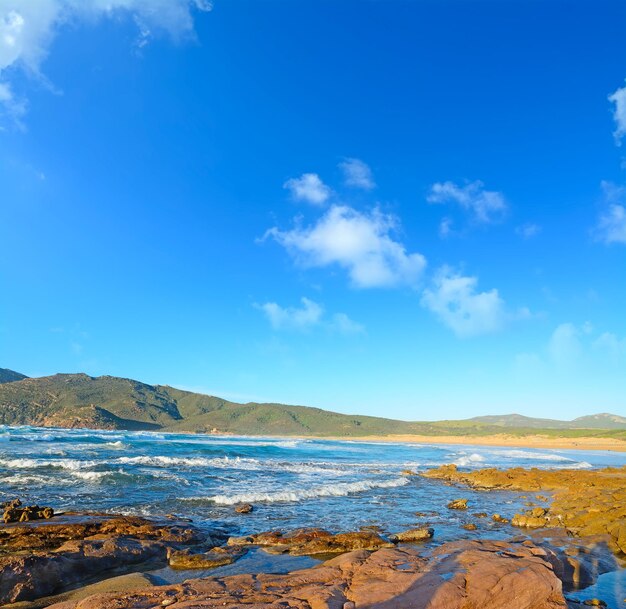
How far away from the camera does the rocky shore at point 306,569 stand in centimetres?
586

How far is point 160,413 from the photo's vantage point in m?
134

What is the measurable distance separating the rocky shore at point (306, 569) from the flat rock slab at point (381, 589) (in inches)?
0.6

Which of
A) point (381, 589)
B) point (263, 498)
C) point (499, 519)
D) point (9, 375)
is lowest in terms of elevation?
point (263, 498)

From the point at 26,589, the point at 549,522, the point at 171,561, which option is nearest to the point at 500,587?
the point at 171,561

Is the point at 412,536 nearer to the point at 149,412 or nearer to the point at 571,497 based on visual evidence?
the point at 571,497

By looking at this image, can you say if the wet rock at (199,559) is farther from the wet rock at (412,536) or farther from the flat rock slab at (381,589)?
the wet rock at (412,536)

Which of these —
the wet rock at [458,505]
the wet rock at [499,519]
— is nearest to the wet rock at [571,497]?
the wet rock at [499,519]

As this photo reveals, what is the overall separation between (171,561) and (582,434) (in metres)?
120

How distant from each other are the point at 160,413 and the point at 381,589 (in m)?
142

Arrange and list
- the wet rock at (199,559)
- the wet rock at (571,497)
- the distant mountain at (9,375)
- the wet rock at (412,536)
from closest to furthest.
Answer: the wet rock at (199,559) → the wet rock at (412,536) → the wet rock at (571,497) → the distant mountain at (9,375)

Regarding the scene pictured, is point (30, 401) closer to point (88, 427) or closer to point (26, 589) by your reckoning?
point (88, 427)

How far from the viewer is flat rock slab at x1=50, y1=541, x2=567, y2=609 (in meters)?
5.68

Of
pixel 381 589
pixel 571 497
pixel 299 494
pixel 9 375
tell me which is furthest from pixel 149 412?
pixel 381 589

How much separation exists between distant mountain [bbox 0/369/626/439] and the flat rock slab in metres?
113
